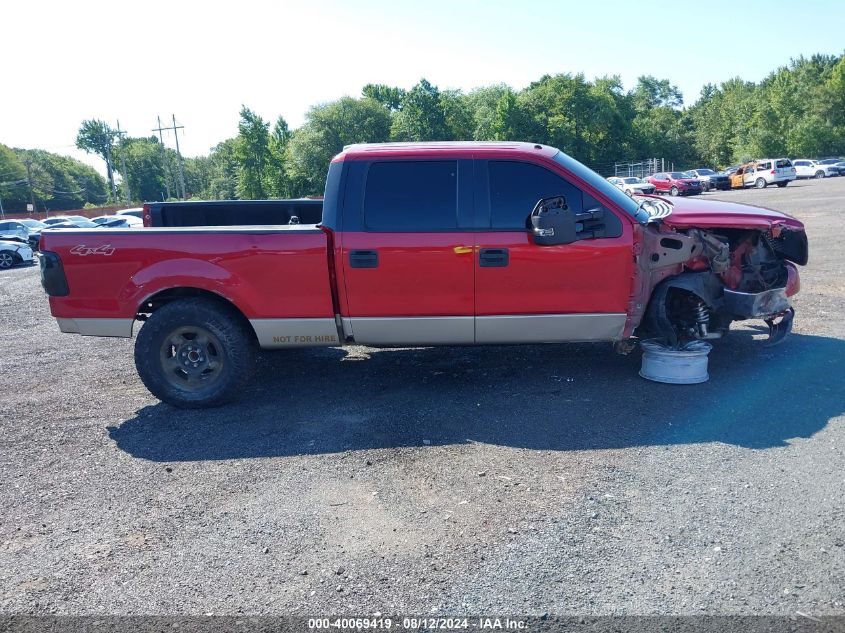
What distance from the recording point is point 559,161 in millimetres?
5457

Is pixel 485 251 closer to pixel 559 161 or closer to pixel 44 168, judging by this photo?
pixel 559 161

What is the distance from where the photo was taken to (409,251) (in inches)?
208

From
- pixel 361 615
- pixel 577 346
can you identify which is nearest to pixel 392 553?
pixel 361 615

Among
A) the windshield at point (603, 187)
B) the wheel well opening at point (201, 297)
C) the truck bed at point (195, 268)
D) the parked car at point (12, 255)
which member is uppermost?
the windshield at point (603, 187)

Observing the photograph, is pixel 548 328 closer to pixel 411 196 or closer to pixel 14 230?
pixel 411 196

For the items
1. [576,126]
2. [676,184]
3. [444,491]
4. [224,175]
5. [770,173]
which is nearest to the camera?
[444,491]

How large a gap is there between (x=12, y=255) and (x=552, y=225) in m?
22.2

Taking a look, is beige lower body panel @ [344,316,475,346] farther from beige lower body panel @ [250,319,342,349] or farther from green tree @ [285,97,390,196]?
green tree @ [285,97,390,196]

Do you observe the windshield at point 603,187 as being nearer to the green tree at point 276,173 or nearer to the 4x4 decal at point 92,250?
the 4x4 decal at point 92,250

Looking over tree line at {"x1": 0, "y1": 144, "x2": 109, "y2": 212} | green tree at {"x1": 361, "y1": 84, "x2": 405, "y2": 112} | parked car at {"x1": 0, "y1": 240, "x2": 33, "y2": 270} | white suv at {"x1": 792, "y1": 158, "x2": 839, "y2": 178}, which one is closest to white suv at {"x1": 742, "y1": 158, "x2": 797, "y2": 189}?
white suv at {"x1": 792, "y1": 158, "x2": 839, "y2": 178}

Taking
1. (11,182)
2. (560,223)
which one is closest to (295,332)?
(560,223)

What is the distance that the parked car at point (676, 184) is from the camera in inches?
1598

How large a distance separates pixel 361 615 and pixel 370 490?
1187 millimetres

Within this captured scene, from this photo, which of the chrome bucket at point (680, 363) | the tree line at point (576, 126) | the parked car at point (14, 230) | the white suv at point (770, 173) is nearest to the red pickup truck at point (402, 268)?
the chrome bucket at point (680, 363)
